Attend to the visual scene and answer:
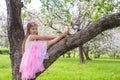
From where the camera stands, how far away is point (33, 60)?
729 centimetres

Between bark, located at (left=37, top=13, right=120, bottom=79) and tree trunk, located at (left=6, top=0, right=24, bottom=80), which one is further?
tree trunk, located at (left=6, top=0, right=24, bottom=80)

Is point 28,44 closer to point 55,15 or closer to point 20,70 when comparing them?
point 20,70

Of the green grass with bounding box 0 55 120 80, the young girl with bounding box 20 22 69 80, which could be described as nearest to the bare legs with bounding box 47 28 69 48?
the young girl with bounding box 20 22 69 80

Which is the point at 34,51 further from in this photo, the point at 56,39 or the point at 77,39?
the point at 77,39

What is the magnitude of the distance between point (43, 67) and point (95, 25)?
4.45 ft

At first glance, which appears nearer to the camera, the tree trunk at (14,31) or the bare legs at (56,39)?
the bare legs at (56,39)

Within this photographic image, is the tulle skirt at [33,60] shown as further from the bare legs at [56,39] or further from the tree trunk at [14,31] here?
the tree trunk at [14,31]

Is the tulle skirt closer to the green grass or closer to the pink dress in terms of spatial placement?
the pink dress

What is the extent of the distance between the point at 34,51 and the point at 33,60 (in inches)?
7.6

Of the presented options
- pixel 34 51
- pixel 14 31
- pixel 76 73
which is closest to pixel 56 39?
pixel 34 51

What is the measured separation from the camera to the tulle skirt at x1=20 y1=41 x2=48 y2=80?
7.17m

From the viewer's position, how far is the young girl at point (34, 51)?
7172 millimetres

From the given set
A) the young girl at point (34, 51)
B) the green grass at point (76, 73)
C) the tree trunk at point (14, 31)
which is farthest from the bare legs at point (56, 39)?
the green grass at point (76, 73)

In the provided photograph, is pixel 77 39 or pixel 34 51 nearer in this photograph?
pixel 77 39
